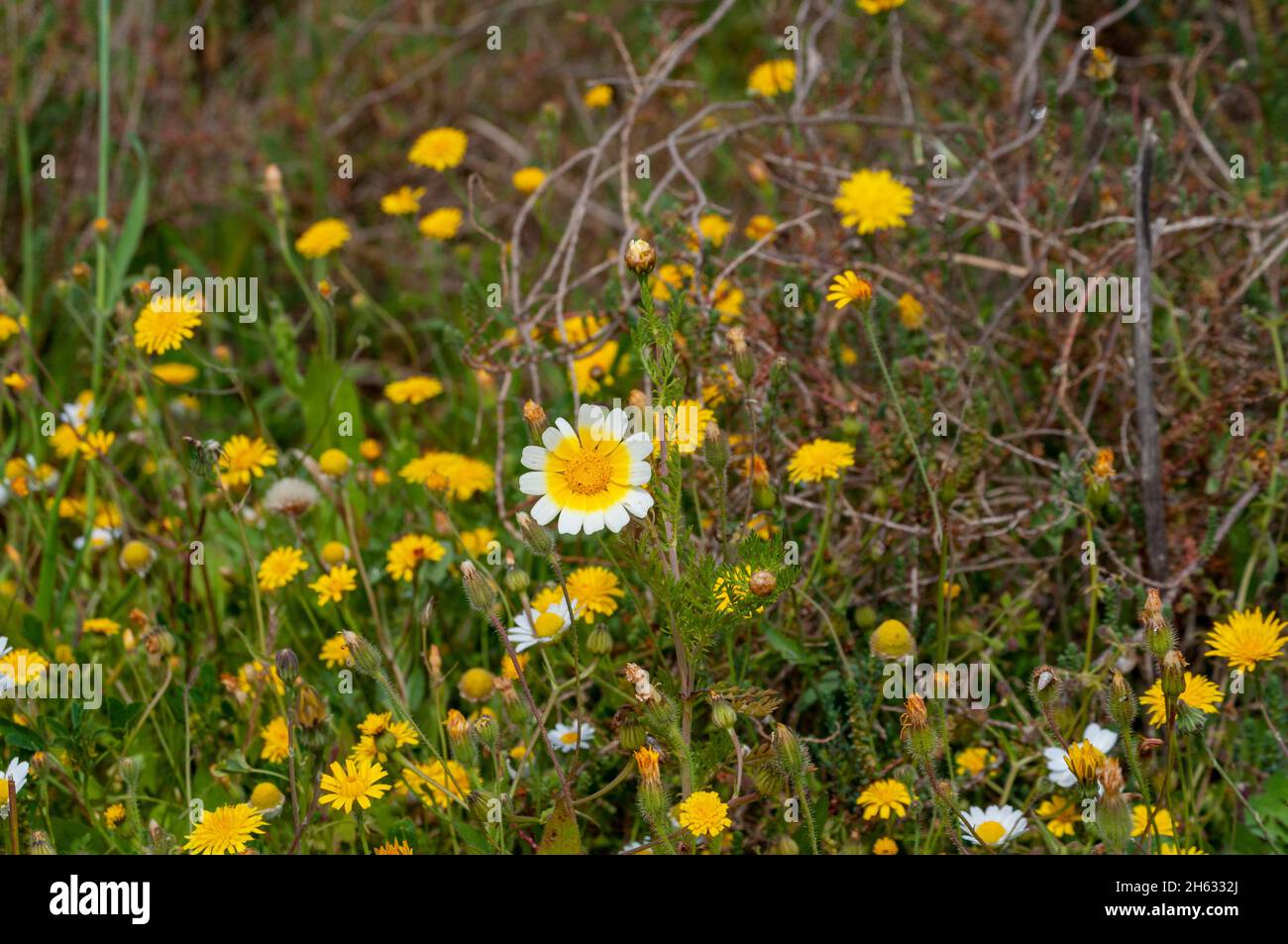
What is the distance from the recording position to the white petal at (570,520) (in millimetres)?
1353

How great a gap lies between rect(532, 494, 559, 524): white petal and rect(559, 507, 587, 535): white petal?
20mm

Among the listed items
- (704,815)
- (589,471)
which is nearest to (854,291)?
(589,471)

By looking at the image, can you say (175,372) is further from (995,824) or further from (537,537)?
(995,824)

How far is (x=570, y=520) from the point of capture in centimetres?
137

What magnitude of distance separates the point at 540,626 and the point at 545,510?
223 mm

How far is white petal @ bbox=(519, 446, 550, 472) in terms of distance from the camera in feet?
4.60

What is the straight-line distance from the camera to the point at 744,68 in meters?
3.53

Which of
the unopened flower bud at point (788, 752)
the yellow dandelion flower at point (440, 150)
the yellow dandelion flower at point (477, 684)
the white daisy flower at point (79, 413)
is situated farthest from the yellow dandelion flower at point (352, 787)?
the yellow dandelion flower at point (440, 150)

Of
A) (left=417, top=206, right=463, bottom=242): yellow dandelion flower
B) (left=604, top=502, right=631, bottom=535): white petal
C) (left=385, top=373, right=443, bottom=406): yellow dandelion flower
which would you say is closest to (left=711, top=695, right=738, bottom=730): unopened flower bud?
(left=604, top=502, right=631, bottom=535): white petal

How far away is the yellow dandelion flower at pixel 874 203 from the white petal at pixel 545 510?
73 cm

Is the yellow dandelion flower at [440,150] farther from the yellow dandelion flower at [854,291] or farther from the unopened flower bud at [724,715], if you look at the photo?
the unopened flower bud at [724,715]

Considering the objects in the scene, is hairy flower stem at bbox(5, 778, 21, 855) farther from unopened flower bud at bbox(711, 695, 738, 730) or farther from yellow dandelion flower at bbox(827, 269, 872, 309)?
yellow dandelion flower at bbox(827, 269, 872, 309)
